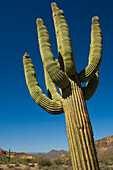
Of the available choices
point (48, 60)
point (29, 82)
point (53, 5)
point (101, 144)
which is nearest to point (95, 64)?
point (48, 60)

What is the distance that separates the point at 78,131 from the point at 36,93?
1.97 meters

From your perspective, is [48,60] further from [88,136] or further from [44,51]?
[88,136]

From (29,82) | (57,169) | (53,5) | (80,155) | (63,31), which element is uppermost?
(53,5)

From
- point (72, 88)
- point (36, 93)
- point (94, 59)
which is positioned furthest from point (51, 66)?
point (94, 59)

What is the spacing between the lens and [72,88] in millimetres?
4902

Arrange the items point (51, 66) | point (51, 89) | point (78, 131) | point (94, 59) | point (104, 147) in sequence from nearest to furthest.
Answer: point (78, 131) < point (51, 66) < point (94, 59) < point (51, 89) < point (104, 147)

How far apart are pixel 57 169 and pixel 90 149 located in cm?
1321

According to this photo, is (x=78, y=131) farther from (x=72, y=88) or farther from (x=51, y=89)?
(x=51, y=89)

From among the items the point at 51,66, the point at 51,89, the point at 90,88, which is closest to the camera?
the point at 51,66

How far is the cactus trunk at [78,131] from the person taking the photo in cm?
411

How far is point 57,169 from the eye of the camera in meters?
15.8

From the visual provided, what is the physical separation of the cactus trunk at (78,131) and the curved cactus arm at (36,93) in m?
0.40

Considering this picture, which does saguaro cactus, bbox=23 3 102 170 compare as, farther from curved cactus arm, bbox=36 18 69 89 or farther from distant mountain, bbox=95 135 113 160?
distant mountain, bbox=95 135 113 160

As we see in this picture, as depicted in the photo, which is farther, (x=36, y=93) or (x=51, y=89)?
(x=51, y=89)
